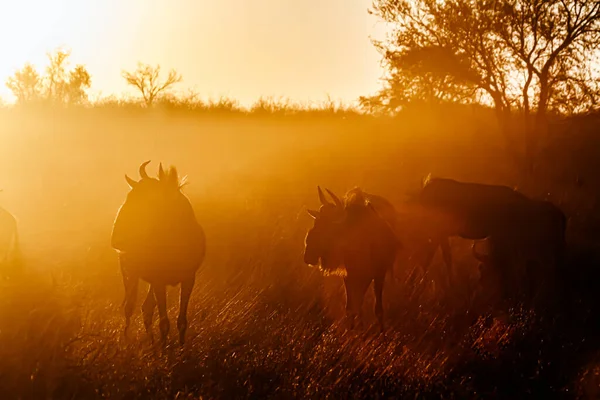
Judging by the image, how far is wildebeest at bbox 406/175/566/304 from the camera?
42.4 ft

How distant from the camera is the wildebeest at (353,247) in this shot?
9.45 m

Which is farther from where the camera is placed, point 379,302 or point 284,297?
point 284,297

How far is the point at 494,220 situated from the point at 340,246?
502 centimetres

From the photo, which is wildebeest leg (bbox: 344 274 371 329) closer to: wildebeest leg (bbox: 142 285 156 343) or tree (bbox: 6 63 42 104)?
wildebeest leg (bbox: 142 285 156 343)

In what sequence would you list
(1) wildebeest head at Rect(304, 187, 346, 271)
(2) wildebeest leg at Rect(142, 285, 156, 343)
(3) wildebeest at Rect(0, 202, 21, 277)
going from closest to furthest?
(2) wildebeest leg at Rect(142, 285, 156, 343) < (1) wildebeest head at Rect(304, 187, 346, 271) < (3) wildebeest at Rect(0, 202, 21, 277)

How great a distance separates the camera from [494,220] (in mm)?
13523

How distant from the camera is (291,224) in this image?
612 inches

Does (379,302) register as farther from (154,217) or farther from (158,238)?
(154,217)

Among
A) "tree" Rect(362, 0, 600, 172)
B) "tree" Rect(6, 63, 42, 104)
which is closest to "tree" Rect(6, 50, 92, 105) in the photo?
"tree" Rect(6, 63, 42, 104)

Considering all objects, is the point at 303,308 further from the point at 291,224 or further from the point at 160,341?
the point at 291,224

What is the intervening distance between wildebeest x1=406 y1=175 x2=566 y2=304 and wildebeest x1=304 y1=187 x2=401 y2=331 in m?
3.35

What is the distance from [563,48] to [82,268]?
47.8 ft

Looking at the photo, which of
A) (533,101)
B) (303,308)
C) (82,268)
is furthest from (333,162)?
(303,308)

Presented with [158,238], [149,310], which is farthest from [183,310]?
[158,238]
